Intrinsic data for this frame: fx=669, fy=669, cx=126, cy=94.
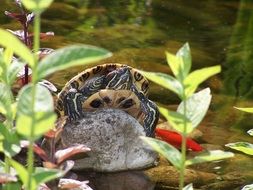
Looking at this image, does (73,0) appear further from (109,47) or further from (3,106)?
(3,106)

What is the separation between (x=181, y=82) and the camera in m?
0.79

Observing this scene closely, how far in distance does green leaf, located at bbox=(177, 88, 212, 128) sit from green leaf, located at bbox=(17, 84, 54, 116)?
205 millimetres

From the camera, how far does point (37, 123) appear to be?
66 centimetres

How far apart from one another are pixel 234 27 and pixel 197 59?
173 cm

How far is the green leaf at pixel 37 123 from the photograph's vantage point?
0.66m

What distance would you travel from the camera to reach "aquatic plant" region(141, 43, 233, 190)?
30.9 inches

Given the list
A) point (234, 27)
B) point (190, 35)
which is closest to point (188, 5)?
point (234, 27)

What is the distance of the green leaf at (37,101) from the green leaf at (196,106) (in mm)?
205

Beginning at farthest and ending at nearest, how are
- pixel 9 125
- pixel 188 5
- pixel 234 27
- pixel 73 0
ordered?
1. pixel 188 5
2. pixel 73 0
3. pixel 234 27
4. pixel 9 125

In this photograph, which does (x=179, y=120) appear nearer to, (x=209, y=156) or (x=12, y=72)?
(x=209, y=156)

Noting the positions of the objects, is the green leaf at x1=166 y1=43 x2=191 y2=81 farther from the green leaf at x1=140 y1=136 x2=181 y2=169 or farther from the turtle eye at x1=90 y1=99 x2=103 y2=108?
the turtle eye at x1=90 y1=99 x2=103 y2=108

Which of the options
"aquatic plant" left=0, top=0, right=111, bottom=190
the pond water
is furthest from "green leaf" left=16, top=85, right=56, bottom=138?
the pond water

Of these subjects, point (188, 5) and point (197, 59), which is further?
point (188, 5)

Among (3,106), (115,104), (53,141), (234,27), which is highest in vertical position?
(3,106)
